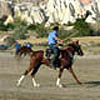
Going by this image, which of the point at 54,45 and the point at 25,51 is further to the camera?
the point at 25,51

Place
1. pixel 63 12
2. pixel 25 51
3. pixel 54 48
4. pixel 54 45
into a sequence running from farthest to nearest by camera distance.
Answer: pixel 63 12, pixel 25 51, pixel 54 45, pixel 54 48

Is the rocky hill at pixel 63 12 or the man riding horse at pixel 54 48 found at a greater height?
the man riding horse at pixel 54 48

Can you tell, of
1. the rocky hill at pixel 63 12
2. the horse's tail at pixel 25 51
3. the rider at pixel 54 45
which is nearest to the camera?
the rider at pixel 54 45

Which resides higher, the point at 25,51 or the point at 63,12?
the point at 25,51

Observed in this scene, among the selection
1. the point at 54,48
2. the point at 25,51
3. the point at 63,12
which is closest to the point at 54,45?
the point at 54,48

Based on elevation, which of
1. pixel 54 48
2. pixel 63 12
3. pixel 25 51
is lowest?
pixel 63 12

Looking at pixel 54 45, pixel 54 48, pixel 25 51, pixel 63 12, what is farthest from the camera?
pixel 63 12

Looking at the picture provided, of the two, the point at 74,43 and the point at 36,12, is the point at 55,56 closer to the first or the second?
the point at 74,43

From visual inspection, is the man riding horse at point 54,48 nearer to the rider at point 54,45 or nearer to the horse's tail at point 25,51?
the rider at point 54,45

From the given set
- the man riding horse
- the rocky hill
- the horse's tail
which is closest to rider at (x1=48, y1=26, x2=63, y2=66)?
the man riding horse

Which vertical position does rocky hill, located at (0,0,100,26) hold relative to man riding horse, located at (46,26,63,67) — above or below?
below

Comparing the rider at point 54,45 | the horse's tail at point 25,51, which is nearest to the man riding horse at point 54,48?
the rider at point 54,45

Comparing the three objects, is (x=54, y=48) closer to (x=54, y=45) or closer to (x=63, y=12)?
(x=54, y=45)

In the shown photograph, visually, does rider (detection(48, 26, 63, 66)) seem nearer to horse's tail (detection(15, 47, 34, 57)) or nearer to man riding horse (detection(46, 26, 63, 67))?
man riding horse (detection(46, 26, 63, 67))
